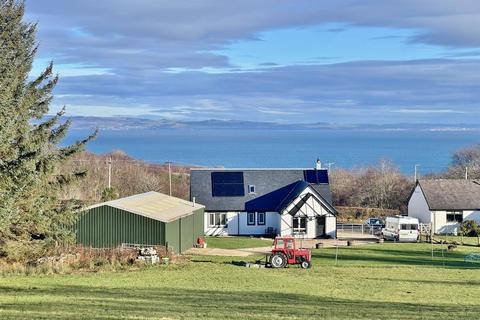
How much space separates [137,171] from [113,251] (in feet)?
135

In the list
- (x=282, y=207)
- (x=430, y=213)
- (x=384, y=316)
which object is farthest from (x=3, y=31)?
(x=430, y=213)

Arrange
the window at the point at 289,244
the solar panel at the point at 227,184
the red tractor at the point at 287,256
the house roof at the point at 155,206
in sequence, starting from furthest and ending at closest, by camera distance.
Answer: the solar panel at the point at 227,184
the house roof at the point at 155,206
the window at the point at 289,244
the red tractor at the point at 287,256

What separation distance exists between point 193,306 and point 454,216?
122 feet

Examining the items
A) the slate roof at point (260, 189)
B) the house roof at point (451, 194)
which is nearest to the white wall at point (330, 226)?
the slate roof at point (260, 189)

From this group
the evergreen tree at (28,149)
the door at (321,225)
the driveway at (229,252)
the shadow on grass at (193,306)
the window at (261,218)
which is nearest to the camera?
the shadow on grass at (193,306)

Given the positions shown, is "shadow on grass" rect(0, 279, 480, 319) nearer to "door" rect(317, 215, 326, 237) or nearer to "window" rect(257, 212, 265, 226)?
"door" rect(317, 215, 326, 237)

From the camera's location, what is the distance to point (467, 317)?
19.5m

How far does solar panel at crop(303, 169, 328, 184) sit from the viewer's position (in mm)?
53375

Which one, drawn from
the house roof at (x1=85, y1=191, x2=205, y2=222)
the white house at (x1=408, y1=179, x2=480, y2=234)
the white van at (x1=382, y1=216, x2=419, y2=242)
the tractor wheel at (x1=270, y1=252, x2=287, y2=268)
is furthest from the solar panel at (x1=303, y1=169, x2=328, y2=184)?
the tractor wheel at (x1=270, y1=252, x2=287, y2=268)

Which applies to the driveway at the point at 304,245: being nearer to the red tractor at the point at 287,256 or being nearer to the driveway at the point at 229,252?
the driveway at the point at 229,252

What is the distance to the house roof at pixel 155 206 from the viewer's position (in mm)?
37656

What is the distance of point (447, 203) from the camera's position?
175 ft

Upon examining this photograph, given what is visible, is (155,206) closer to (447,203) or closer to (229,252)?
(229,252)

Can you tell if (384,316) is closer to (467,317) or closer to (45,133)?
(467,317)
